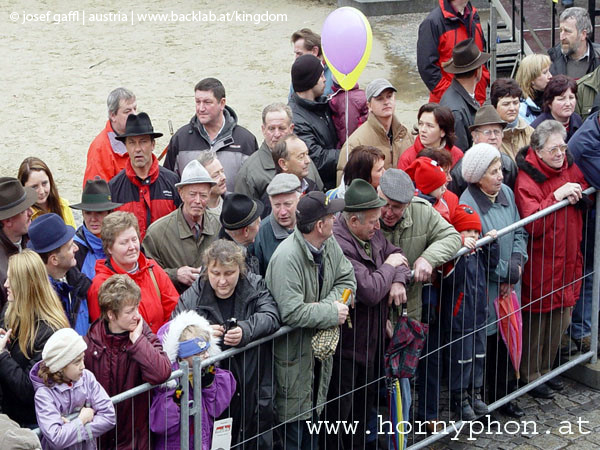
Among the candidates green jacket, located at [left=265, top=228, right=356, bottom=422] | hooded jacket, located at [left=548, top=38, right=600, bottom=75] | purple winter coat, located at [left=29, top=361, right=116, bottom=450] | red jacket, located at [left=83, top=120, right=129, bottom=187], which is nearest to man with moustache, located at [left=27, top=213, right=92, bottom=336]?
purple winter coat, located at [left=29, top=361, right=116, bottom=450]

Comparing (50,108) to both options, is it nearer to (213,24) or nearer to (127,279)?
(213,24)

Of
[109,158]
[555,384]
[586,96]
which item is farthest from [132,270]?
[586,96]

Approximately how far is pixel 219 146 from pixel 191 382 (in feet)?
9.81

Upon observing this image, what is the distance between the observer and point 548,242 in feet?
25.0

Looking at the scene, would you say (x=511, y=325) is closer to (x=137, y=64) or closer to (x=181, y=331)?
(x=181, y=331)

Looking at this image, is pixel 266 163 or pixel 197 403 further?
pixel 266 163

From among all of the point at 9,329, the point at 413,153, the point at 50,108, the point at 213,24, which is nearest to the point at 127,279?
the point at 9,329

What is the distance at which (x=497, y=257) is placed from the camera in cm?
725

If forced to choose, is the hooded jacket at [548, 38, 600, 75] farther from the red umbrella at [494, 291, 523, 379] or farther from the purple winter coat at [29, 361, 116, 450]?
the purple winter coat at [29, 361, 116, 450]

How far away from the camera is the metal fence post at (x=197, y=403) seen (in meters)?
5.79

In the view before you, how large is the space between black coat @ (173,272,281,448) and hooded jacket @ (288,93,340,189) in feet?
8.38

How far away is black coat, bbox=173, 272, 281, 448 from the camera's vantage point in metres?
6.20

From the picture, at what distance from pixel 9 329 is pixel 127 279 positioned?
68 centimetres

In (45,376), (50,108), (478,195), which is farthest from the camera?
(50,108)
